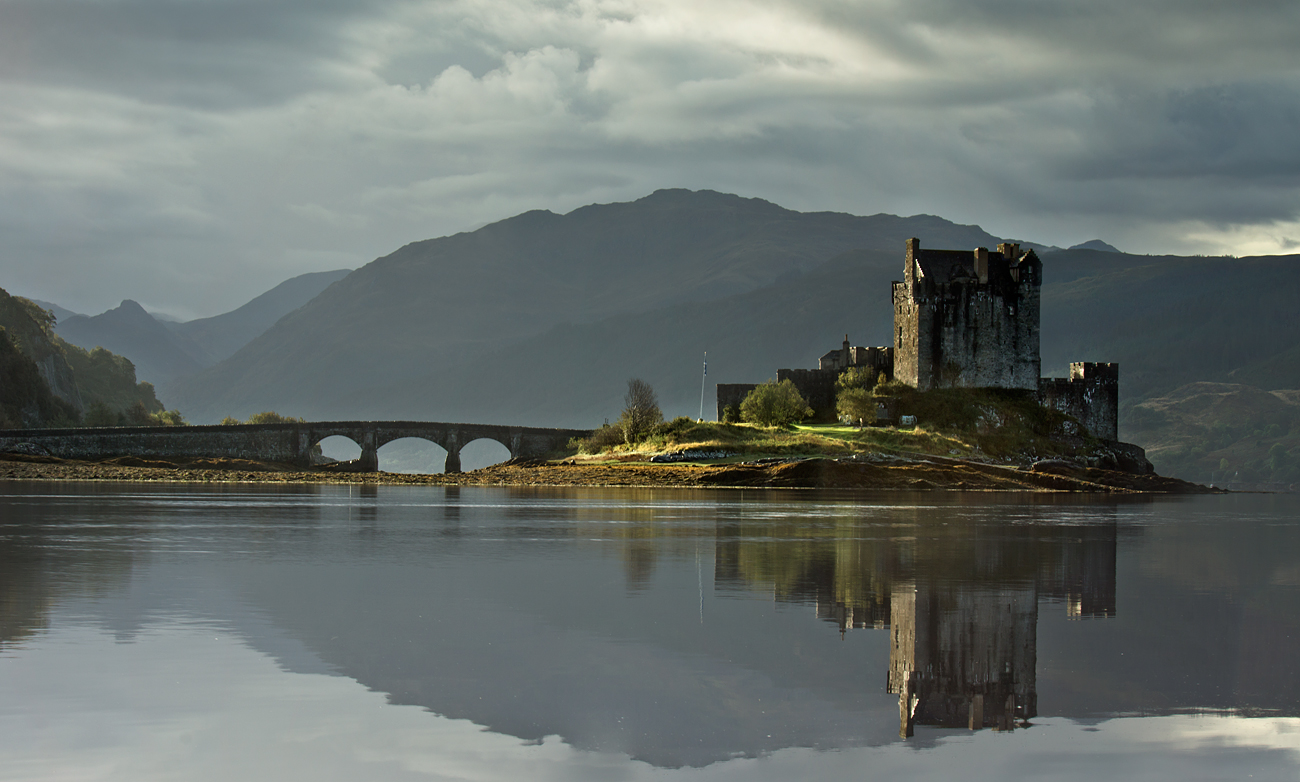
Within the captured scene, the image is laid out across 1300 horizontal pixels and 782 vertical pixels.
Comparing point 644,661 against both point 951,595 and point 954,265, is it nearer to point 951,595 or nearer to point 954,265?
point 951,595

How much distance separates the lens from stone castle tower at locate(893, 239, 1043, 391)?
9388cm

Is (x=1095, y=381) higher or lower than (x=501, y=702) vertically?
higher

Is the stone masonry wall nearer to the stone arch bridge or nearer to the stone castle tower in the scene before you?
the stone castle tower

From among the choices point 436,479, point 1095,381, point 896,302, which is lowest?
point 436,479

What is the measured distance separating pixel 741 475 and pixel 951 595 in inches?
2294

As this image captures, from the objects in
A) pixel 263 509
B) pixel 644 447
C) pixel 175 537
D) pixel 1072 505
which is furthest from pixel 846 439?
pixel 175 537

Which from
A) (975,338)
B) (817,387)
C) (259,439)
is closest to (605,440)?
(817,387)

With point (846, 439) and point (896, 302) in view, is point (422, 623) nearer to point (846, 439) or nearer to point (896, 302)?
point (846, 439)

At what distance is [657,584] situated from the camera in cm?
2561

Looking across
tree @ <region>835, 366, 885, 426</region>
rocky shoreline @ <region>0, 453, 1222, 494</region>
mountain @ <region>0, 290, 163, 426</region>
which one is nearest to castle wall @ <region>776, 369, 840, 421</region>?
tree @ <region>835, 366, 885, 426</region>

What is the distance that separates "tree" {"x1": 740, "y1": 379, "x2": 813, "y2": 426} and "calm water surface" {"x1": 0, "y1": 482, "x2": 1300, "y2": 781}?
183 feet

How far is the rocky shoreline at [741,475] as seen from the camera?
3169 inches

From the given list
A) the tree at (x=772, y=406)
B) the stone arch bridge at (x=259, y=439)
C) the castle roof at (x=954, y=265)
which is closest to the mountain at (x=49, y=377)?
the stone arch bridge at (x=259, y=439)

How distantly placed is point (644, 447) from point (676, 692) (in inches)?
3054
